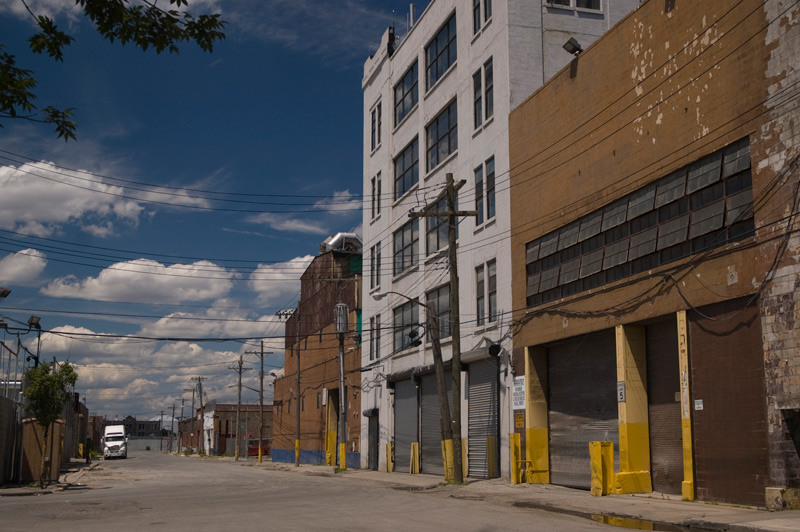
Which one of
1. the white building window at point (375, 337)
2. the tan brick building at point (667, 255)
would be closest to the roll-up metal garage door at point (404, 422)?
the white building window at point (375, 337)

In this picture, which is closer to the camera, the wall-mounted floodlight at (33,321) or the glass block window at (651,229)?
the glass block window at (651,229)

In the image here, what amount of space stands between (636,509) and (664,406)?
178 inches

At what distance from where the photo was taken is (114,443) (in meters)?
83.7

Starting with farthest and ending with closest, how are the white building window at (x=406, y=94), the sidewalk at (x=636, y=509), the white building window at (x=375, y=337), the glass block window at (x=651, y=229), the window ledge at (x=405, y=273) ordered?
the white building window at (x=375, y=337) < the white building window at (x=406, y=94) < the window ledge at (x=405, y=273) < the glass block window at (x=651, y=229) < the sidewalk at (x=636, y=509)

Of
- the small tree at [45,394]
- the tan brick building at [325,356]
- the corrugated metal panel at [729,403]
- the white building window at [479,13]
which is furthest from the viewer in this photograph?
the tan brick building at [325,356]

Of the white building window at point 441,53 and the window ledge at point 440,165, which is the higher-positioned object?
the white building window at point 441,53

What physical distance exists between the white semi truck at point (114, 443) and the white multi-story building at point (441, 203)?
4619cm

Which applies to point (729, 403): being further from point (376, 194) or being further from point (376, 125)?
point (376, 125)

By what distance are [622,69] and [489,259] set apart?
9.91 m

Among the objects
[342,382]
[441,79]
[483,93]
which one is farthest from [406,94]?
[342,382]

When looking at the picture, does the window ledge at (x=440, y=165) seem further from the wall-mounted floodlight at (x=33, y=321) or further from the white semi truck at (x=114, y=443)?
the white semi truck at (x=114, y=443)

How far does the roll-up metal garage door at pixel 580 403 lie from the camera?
24.0 metres

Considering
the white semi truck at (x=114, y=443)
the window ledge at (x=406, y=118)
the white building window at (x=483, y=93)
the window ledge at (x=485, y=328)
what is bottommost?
the white semi truck at (x=114, y=443)

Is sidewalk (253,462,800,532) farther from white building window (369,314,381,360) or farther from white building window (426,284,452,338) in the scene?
white building window (369,314,381,360)
